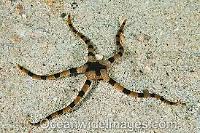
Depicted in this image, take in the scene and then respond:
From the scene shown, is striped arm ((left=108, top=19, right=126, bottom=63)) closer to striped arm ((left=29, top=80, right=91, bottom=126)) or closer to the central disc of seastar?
the central disc of seastar

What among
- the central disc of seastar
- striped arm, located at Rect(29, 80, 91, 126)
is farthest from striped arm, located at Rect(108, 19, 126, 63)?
striped arm, located at Rect(29, 80, 91, 126)

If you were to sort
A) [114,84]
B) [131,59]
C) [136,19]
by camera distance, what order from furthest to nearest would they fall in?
[136,19] < [131,59] < [114,84]

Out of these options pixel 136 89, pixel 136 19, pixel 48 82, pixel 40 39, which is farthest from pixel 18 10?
pixel 136 89

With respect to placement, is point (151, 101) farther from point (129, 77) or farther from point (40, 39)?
point (40, 39)

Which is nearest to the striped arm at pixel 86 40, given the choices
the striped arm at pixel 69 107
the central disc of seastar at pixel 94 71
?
the central disc of seastar at pixel 94 71

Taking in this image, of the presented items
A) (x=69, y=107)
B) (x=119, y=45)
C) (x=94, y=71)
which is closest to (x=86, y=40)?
Result: (x=119, y=45)

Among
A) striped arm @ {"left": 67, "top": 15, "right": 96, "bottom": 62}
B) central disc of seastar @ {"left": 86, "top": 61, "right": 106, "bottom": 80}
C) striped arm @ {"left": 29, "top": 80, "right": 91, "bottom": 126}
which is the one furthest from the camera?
striped arm @ {"left": 67, "top": 15, "right": 96, "bottom": 62}

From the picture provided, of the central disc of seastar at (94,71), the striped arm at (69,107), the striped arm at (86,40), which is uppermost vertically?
the striped arm at (86,40)

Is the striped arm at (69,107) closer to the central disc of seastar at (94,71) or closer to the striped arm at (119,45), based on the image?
the central disc of seastar at (94,71)

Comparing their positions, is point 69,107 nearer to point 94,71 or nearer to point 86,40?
point 94,71

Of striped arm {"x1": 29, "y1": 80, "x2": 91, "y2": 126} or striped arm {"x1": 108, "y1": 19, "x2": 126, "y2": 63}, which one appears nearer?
striped arm {"x1": 29, "y1": 80, "x2": 91, "y2": 126}

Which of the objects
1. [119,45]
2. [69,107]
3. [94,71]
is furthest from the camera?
[119,45]
